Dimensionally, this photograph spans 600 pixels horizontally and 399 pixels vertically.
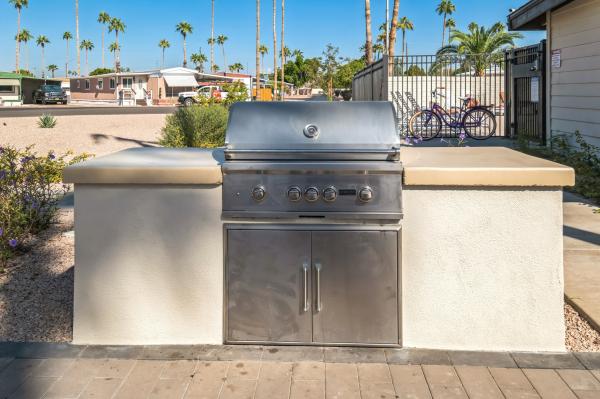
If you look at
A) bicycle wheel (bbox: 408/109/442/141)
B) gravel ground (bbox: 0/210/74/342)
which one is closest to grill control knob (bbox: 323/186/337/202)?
gravel ground (bbox: 0/210/74/342)

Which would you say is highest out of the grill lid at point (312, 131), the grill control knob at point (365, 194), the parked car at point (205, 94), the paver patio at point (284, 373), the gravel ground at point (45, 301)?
the parked car at point (205, 94)

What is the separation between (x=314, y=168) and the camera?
3.68m

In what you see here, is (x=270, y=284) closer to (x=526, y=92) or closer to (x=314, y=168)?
(x=314, y=168)

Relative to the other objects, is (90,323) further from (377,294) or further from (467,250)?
(467,250)

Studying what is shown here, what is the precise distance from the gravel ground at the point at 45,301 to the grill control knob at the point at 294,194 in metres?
1.70

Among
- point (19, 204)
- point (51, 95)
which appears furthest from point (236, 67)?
point (19, 204)

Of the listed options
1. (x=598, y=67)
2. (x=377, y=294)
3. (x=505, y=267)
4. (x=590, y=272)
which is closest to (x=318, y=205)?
(x=377, y=294)

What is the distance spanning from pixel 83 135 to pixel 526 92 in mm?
13359

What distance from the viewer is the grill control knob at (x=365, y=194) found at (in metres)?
3.67

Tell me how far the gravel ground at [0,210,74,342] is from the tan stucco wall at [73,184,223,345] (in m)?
0.41

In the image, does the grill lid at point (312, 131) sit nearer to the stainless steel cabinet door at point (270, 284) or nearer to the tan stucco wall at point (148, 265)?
the tan stucco wall at point (148, 265)

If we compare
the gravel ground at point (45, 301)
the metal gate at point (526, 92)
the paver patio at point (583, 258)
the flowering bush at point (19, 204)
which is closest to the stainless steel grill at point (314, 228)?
the gravel ground at point (45, 301)

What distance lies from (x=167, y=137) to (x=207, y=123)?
1.04m

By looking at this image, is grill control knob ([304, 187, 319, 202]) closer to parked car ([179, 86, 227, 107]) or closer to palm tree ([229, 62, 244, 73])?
parked car ([179, 86, 227, 107])
